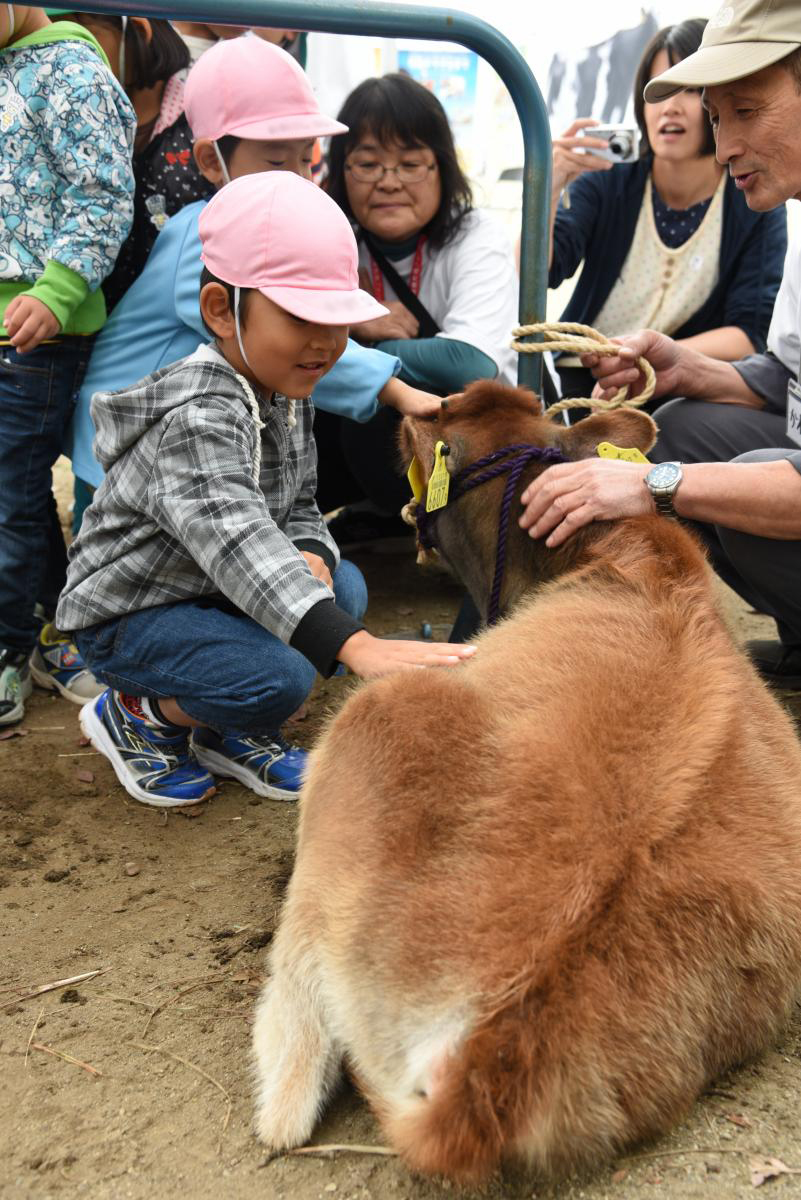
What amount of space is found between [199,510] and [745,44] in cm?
185

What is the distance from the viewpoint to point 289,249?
2773 millimetres

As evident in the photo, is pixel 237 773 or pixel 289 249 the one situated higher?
pixel 289 249

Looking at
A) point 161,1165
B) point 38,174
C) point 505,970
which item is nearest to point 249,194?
point 38,174

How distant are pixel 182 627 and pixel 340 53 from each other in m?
3.97

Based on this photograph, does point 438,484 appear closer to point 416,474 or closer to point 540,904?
point 416,474

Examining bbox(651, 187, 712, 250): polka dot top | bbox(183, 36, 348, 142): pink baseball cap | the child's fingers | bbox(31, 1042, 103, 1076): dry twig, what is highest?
bbox(183, 36, 348, 142): pink baseball cap

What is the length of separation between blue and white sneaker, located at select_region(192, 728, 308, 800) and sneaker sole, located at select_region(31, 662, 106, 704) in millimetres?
651

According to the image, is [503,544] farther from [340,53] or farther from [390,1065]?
[340,53]

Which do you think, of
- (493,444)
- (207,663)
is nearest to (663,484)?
(493,444)

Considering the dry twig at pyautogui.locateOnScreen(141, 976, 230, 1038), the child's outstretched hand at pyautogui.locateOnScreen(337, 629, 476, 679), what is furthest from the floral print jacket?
the dry twig at pyautogui.locateOnScreen(141, 976, 230, 1038)

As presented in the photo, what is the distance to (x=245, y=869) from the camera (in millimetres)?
2887

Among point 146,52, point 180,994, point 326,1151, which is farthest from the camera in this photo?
point 146,52

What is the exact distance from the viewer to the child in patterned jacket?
A: 11.3 feet

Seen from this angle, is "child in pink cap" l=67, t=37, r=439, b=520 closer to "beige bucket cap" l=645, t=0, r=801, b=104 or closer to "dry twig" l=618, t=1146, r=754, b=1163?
"beige bucket cap" l=645, t=0, r=801, b=104
